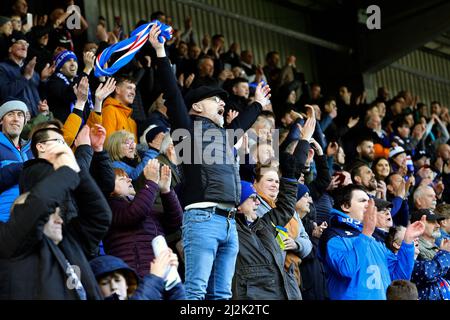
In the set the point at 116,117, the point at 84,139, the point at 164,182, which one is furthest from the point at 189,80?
the point at 84,139

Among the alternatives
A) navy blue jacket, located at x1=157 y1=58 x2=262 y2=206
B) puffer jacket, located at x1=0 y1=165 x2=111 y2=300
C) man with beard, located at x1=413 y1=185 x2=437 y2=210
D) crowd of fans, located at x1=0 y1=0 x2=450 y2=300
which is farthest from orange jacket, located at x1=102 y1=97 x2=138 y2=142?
puffer jacket, located at x1=0 y1=165 x2=111 y2=300

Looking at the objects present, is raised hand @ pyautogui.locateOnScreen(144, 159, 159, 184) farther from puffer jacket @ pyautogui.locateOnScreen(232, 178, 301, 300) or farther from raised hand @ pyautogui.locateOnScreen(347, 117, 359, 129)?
raised hand @ pyautogui.locateOnScreen(347, 117, 359, 129)

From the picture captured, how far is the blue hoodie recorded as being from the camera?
651 centimetres

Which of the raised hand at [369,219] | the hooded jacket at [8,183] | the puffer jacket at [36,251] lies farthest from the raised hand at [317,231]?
the puffer jacket at [36,251]

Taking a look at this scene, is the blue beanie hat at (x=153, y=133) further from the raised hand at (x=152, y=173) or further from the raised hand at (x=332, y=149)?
the raised hand at (x=332, y=149)

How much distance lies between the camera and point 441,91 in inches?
778

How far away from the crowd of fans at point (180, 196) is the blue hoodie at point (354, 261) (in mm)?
10

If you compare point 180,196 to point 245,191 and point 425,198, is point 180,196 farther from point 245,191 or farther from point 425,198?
point 425,198

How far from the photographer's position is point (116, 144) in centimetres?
725

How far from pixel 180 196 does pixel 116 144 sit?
32.4 inches

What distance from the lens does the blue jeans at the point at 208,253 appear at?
5.67m

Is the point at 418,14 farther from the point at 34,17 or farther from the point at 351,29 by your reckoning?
the point at 34,17

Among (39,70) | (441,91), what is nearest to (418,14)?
(441,91)
